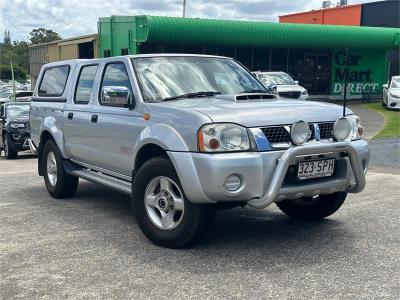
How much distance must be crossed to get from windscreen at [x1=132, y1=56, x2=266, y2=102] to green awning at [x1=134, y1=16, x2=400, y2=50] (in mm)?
16966

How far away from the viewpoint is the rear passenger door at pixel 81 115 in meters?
6.21

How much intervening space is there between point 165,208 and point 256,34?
22.3 meters

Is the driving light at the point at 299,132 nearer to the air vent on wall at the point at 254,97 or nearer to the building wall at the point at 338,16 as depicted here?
the air vent on wall at the point at 254,97

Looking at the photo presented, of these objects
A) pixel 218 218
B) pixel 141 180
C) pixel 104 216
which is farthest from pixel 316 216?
pixel 104 216

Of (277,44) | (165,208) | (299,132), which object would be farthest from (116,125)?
(277,44)

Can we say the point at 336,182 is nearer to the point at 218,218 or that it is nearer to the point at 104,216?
the point at 218,218

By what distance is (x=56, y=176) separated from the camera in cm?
716

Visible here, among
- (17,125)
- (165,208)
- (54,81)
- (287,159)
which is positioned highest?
(54,81)

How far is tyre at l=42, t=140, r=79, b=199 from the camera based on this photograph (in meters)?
6.98

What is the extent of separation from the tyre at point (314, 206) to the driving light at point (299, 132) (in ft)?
3.94

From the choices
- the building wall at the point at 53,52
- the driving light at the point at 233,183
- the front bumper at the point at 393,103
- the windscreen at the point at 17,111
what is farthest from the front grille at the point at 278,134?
the building wall at the point at 53,52

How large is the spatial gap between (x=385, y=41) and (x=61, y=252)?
29757 millimetres

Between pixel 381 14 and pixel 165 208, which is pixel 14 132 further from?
pixel 381 14

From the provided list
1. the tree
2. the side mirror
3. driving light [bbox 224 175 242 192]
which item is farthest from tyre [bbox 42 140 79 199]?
the tree
